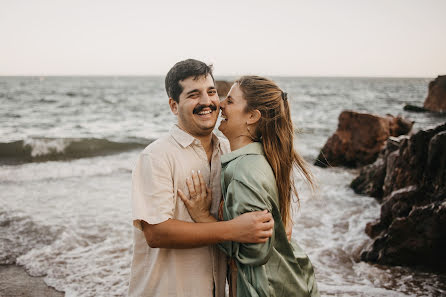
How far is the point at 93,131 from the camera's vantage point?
18.0m

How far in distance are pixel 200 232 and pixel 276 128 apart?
900 millimetres

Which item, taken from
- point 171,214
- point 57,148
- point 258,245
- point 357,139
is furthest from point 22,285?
point 57,148

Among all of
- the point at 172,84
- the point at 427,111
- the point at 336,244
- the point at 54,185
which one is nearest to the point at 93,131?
the point at 54,185

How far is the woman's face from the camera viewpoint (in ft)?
8.35

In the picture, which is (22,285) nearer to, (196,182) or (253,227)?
(196,182)

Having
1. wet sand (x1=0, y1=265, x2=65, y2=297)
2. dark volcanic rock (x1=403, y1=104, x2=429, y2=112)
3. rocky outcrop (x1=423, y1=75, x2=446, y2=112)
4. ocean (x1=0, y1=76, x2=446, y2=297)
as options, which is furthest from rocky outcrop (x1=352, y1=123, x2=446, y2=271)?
rocky outcrop (x1=423, y1=75, x2=446, y2=112)

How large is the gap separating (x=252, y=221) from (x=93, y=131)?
57.2ft

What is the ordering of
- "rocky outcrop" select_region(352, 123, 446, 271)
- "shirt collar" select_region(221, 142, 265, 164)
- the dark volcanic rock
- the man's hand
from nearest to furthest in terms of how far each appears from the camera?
the man's hand, "shirt collar" select_region(221, 142, 265, 164), "rocky outcrop" select_region(352, 123, 446, 271), the dark volcanic rock

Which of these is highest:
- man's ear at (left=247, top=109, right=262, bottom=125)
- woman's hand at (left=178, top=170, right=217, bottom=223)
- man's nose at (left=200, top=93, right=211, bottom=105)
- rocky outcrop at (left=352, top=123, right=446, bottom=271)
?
man's nose at (left=200, top=93, right=211, bottom=105)

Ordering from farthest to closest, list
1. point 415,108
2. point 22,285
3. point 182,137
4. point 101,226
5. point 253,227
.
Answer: point 415,108 < point 101,226 < point 22,285 < point 182,137 < point 253,227

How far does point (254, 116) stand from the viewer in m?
2.50

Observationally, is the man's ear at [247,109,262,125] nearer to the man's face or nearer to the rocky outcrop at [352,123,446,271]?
the man's face

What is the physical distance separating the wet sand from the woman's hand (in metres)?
2.97

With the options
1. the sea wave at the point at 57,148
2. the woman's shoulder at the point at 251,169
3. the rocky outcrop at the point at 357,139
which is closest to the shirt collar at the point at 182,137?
the woman's shoulder at the point at 251,169
